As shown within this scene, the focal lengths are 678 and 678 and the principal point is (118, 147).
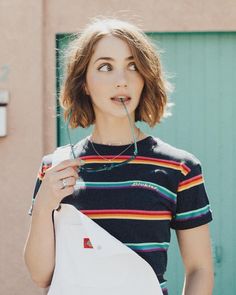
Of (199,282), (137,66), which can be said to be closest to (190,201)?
(199,282)

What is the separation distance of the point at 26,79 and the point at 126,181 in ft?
9.90

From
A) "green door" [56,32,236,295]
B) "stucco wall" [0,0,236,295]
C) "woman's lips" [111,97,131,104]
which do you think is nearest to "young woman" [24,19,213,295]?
"woman's lips" [111,97,131,104]

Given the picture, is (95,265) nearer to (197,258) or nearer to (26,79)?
(197,258)

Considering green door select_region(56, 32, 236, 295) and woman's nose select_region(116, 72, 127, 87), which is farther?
green door select_region(56, 32, 236, 295)

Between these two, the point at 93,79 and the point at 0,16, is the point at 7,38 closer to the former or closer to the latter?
the point at 0,16

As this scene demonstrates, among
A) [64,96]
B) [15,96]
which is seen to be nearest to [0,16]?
[15,96]

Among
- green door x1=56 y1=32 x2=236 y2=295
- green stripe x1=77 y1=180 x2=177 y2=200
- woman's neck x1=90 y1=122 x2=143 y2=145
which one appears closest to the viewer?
green stripe x1=77 y1=180 x2=177 y2=200

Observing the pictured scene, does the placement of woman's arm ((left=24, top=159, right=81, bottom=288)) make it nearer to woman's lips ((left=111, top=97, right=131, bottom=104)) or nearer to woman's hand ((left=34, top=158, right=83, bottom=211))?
woman's hand ((left=34, top=158, right=83, bottom=211))

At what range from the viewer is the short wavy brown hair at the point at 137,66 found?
2223 millimetres

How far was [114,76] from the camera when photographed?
220cm

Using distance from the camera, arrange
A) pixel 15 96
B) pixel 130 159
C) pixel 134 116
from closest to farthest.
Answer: pixel 130 159 → pixel 134 116 → pixel 15 96

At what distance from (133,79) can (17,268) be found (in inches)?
125

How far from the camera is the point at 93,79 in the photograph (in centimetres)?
227

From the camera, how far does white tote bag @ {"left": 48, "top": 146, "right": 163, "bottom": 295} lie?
80.3 inches
